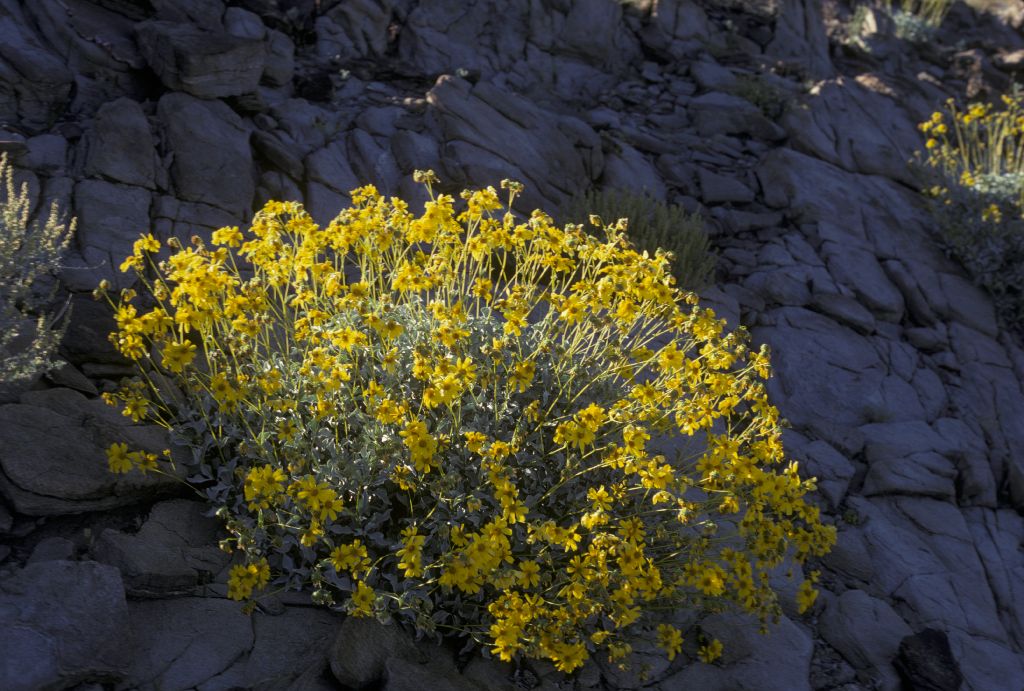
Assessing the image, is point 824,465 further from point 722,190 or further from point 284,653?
point 284,653

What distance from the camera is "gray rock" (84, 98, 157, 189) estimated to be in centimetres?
583

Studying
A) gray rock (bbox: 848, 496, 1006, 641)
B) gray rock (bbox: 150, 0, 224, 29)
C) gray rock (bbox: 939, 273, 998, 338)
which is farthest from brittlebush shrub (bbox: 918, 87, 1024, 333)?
gray rock (bbox: 150, 0, 224, 29)

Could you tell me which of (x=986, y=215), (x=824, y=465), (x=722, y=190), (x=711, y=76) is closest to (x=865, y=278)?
(x=986, y=215)

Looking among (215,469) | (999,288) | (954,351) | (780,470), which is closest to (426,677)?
(215,469)

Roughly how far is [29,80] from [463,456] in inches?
182

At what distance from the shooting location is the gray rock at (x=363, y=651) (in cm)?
337

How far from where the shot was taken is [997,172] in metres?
8.96

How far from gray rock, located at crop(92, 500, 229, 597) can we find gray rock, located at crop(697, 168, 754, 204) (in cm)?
602

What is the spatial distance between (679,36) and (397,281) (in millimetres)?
8709

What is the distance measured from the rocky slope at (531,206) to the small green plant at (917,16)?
1.34 m

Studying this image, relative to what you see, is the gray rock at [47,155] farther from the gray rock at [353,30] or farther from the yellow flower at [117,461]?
the gray rock at [353,30]

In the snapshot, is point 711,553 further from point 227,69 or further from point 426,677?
point 227,69

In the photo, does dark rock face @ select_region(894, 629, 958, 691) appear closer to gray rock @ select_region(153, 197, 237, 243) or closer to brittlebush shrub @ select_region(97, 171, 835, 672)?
brittlebush shrub @ select_region(97, 171, 835, 672)

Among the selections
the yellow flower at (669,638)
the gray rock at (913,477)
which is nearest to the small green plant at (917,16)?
the gray rock at (913,477)
